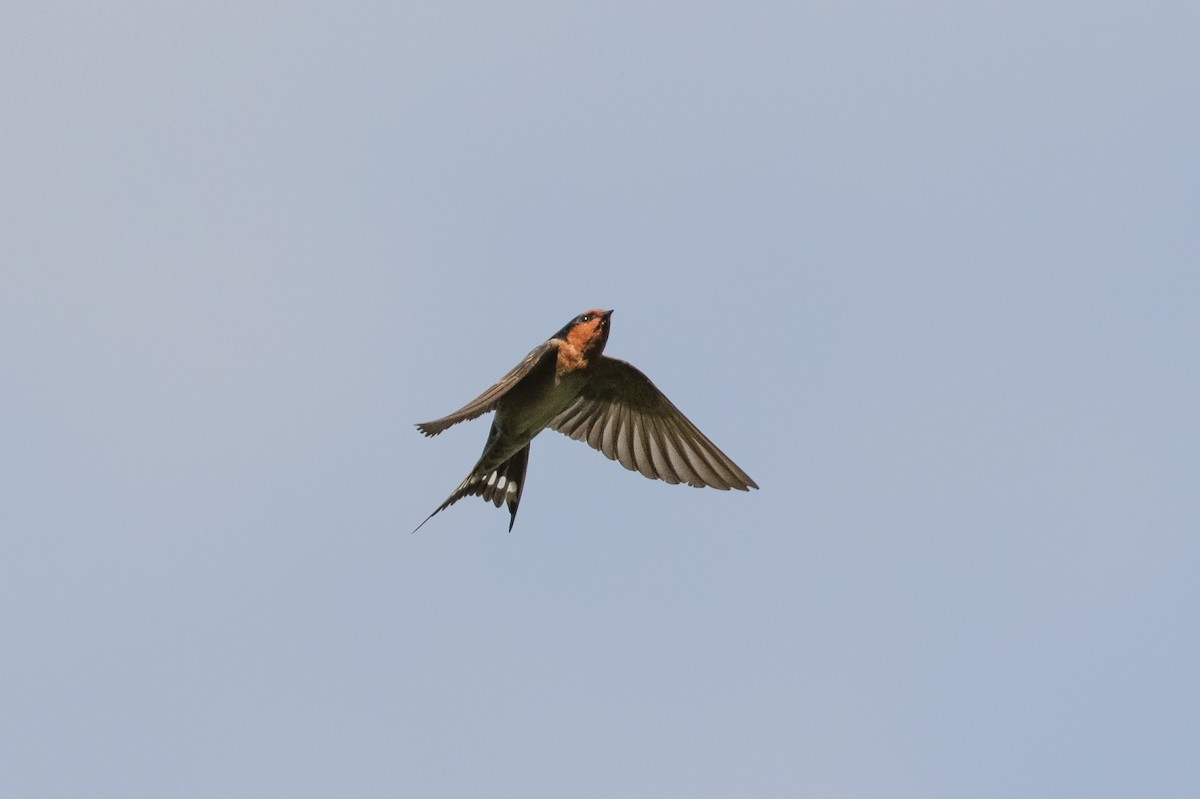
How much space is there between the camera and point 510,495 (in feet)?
31.3

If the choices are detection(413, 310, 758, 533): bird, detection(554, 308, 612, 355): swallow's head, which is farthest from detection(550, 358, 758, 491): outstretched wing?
detection(554, 308, 612, 355): swallow's head

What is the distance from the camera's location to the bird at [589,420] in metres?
8.81

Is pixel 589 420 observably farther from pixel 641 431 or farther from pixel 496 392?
pixel 496 392

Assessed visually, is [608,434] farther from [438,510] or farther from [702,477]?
[438,510]

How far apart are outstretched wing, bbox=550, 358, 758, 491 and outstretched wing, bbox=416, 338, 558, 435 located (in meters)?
0.54

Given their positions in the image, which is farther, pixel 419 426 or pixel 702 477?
pixel 702 477

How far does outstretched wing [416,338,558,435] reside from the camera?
22.5ft

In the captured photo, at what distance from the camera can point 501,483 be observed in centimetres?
959

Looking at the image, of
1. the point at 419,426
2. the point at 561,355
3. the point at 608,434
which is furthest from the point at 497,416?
the point at 419,426

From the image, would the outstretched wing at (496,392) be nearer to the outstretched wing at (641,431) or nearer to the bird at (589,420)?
the bird at (589,420)

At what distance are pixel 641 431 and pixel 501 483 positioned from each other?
99 cm

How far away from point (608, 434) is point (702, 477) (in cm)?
84

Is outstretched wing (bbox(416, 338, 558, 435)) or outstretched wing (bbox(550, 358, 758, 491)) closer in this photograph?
outstretched wing (bbox(416, 338, 558, 435))

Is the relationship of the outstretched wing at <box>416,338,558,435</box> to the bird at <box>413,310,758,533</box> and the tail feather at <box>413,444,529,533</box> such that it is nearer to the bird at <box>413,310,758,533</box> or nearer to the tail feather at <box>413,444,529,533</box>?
the bird at <box>413,310,758,533</box>
